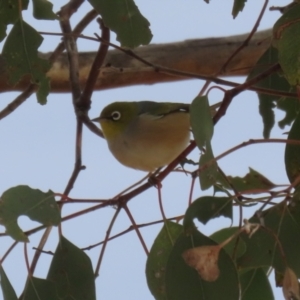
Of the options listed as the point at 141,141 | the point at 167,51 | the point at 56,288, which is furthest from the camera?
the point at 167,51

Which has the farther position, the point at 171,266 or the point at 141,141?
the point at 141,141

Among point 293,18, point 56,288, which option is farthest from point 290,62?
point 56,288

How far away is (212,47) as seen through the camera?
87.4 inches

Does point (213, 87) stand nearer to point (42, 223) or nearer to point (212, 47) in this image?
point (42, 223)

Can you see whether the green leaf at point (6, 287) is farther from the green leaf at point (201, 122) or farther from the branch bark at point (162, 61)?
the branch bark at point (162, 61)

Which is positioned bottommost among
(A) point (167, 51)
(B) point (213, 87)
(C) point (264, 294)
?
(C) point (264, 294)

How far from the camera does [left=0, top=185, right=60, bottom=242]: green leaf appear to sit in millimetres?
1158

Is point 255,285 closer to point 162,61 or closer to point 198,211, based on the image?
point 198,211

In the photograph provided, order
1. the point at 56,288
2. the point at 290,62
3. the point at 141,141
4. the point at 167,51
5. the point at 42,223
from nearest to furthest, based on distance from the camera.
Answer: the point at 290,62 → the point at 42,223 → the point at 56,288 → the point at 141,141 → the point at 167,51

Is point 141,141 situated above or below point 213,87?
above

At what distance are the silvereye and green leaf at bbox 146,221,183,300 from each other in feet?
1.24

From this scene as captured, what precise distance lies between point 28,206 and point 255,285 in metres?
0.44

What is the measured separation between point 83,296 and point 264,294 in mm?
324

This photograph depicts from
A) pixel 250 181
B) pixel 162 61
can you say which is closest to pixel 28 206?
pixel 250 181
